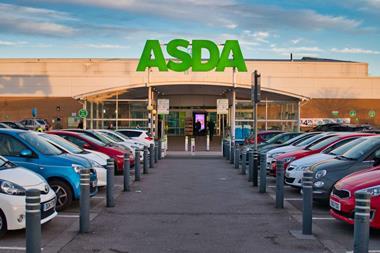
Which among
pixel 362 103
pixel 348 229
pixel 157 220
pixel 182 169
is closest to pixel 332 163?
pixel 348 229

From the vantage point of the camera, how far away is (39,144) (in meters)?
11.5

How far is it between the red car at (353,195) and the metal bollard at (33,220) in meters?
4.75

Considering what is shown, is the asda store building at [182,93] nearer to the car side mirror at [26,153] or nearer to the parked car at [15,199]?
the car side mirror at [26,153]

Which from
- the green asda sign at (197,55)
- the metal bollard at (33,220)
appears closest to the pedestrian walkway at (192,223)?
the metal bollard at (33,220)

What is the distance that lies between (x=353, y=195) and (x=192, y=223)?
9.12 feet

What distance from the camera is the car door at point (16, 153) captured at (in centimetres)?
1079

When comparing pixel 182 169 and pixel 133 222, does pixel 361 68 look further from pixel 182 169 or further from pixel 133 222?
pixel 133 222

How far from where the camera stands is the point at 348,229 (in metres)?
9.45

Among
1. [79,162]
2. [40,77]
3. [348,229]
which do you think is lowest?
[348,229]

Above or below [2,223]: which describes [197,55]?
above

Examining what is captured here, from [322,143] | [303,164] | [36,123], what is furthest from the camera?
[36,123]

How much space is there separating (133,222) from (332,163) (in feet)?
13.8

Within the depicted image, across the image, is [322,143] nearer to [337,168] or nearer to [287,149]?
[287,149]

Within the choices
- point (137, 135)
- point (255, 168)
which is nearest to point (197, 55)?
point (137, 135)
